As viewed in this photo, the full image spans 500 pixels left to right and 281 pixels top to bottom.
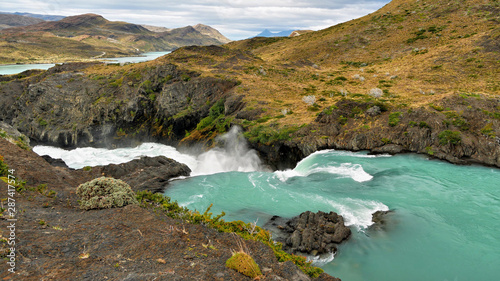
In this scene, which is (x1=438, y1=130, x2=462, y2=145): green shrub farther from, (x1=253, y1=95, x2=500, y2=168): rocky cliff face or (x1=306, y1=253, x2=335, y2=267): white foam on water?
(x1=306, y1=253, x2=335, y2=267): white foam on water

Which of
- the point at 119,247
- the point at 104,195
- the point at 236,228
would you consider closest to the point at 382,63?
the point at 236,228

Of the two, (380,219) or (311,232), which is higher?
(380,219)

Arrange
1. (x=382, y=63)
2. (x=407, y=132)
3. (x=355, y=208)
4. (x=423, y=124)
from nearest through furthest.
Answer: (x=355, y=208) < (x=423, y=124) < (x=407, y=132) < (x=382, y=63)

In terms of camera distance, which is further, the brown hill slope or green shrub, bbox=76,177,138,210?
the brown hill slope

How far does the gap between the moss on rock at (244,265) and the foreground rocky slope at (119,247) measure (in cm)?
19

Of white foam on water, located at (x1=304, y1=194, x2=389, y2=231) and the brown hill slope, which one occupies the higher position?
the brown hill slope

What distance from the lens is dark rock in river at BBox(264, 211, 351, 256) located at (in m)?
16.8

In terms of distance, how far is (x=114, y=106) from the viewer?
171ft

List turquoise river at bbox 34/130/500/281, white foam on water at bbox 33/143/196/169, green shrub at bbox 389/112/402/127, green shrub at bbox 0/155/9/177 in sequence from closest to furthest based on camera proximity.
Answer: turquoise river at bbox 34/130/500/281 < green shrub at bbox 0/155/9/177 < green shrub at bbox 389/112/402/127 < white foam on water at bbox 33/143/196/169

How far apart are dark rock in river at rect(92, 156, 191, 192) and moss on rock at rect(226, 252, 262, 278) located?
60.8 ft

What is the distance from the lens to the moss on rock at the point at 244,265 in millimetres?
9703

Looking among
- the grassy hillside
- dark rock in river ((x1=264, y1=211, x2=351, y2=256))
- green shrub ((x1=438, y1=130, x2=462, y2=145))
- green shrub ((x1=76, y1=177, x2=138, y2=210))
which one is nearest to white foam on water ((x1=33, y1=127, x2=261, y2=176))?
the grassy hillside

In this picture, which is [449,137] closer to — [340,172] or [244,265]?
[340,172]

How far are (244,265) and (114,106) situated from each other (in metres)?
50.1
